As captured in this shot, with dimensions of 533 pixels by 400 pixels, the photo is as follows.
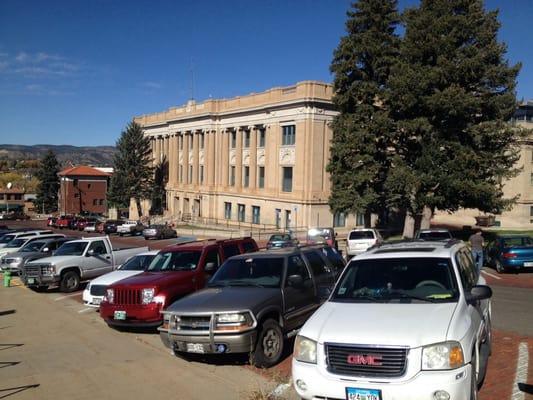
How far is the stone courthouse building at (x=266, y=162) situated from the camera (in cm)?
4850

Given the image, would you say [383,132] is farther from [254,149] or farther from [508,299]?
[254,149]

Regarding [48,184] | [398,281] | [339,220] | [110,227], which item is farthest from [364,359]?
[48,184]

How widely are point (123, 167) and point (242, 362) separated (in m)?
69.3

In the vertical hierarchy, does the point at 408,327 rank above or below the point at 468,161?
below

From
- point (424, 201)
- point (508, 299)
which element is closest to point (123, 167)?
point (424, 201)

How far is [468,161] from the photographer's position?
30.2m

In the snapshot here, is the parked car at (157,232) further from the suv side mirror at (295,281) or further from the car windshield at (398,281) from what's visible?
the car windshield at (398,281)

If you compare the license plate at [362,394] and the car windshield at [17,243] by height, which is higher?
the license plate at [362,394]

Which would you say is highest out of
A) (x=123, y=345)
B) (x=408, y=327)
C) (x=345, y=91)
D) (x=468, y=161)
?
(x=345, y=91)

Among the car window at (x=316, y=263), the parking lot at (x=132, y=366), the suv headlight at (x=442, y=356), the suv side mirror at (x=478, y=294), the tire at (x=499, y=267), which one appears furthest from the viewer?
the tire at (x=499, y=267)

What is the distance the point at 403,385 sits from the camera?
530 cm

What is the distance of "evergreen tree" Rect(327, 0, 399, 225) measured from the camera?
3519 centimetres

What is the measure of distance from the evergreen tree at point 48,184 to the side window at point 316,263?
98.6 meters

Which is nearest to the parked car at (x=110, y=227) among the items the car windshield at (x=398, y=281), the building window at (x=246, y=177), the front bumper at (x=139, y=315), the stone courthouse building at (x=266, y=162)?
the stone courthouse building at (x=266, y=162)
